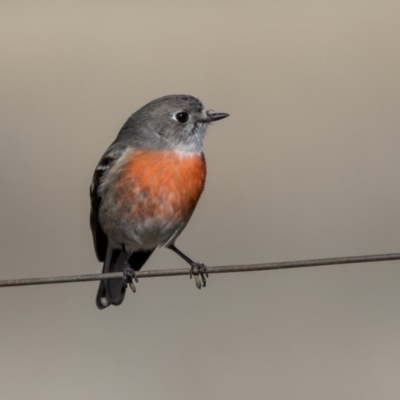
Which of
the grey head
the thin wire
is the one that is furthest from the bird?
the thin wire

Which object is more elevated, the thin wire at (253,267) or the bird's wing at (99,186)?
the thin wire at (253,267)

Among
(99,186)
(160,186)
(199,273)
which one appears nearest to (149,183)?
(160,186)

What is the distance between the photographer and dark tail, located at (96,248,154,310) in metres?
7.19

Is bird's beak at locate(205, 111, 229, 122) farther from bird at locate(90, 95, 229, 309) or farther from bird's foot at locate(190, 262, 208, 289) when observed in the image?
bird's foot at locate(190, 262, 208, 289)

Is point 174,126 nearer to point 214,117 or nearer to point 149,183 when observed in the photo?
point 214,117

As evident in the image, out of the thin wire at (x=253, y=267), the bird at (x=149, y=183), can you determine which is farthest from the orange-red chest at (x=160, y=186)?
the thin wire at (x=253, y=267)

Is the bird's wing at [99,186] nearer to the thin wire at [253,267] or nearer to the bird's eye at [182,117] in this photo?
the bird's eye at [182,117]

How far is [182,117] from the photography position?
22.9 ft

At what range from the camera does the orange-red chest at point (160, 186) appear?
6.61 m

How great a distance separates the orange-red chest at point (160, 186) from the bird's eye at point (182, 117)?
0.99 ft

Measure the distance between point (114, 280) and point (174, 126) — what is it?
107cm

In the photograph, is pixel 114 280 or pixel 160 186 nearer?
pixel 160 186

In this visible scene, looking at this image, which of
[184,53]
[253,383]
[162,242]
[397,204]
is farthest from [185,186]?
[184,53]

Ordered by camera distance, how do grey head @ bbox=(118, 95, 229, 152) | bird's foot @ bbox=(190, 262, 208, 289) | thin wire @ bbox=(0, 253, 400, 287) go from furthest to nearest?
grey head @ bbox=(118, 95, 229, 152), bird's foot @ bbox=(190, 262, 208, 289), thin wire @ bbox=(0, 253, 400, 287)
